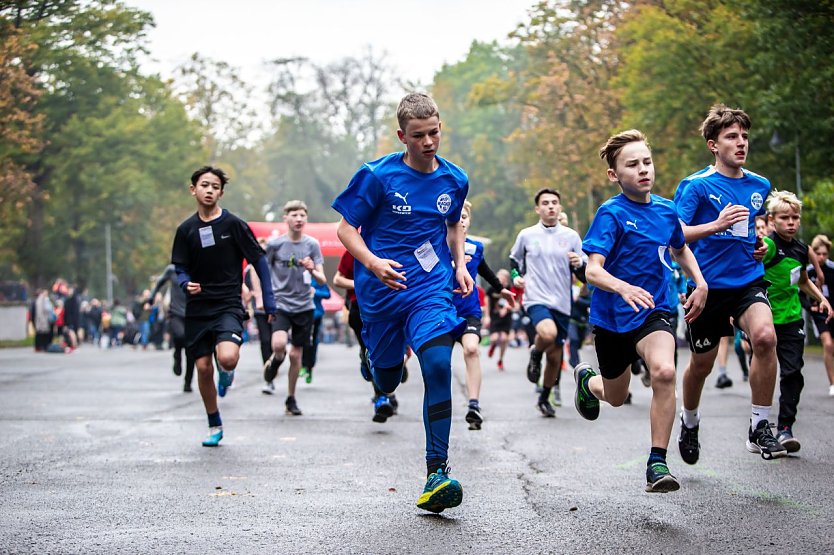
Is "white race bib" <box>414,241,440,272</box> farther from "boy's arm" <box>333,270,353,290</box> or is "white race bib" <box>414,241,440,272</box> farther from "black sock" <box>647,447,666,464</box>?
"boy's arm" <box>333,270,353,290</box>

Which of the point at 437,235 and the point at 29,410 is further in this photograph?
the point at 29,410

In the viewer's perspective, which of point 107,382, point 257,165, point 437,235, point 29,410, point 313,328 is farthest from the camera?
point 257,165

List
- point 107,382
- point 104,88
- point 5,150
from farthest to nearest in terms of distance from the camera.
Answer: point 104,88 < point 5,150 < point 107,382

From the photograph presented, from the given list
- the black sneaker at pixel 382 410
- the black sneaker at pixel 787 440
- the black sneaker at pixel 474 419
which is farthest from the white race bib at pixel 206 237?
the black sneaker at pixel 787 440

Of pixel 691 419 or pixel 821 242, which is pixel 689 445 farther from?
pixel 821 242

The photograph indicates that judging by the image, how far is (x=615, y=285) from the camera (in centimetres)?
673

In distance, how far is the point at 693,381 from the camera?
7.97 metres

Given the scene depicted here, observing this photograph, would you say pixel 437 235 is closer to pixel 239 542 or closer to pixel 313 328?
pixel 239 542

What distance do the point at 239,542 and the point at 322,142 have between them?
67698mm

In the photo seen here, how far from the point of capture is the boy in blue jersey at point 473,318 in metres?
10.6

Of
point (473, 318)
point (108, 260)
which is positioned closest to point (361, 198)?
point (473, 318)

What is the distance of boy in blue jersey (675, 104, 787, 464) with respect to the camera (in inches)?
309

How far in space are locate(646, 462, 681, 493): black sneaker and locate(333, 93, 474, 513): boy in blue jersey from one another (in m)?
1.05

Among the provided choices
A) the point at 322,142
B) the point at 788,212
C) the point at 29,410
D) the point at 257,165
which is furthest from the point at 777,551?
the point at 257,165
